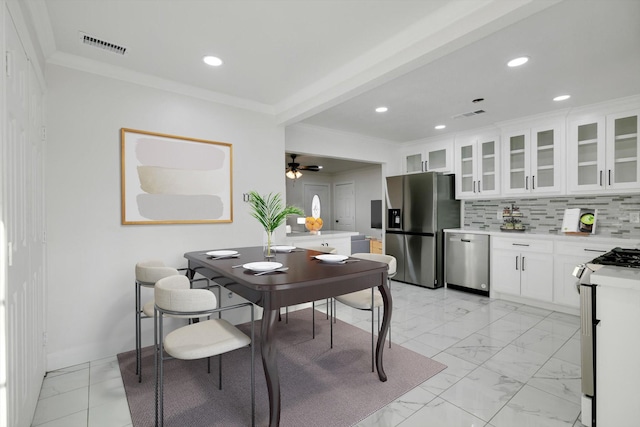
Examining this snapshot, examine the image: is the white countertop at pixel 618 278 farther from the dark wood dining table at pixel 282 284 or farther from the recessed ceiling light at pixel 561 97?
Result: the recessed ceiling light at pixel 561 97

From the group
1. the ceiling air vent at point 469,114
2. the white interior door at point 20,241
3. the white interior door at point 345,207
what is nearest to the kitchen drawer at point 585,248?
the ceiling air vent at point 469,114

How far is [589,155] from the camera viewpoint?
382 centimetres

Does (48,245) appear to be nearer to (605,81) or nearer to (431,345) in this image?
(431,345)

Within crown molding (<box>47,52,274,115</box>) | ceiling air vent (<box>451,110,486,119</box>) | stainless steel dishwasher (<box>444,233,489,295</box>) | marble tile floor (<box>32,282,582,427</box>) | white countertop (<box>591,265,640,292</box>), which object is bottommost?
marble tile floor (<box>32,282,582,427</box>)

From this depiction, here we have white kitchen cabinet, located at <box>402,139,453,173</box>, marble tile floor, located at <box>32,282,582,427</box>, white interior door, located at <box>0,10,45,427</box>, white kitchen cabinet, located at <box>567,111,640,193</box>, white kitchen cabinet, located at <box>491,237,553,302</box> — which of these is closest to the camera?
white interior door, located at <box>0,10,45,427</box>

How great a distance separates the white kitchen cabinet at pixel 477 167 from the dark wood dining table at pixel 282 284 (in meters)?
3.33

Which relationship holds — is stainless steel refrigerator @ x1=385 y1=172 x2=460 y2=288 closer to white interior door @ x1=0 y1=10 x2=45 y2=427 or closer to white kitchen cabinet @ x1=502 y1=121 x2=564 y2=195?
white kitchen cabinet @ x1=502 y1=121 x2=564 y2=195

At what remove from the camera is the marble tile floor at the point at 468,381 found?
6.20ft

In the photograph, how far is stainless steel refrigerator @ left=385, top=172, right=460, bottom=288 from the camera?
4895 mm

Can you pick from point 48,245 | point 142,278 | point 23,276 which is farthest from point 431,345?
point 48,245

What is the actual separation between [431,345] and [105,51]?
3.71 metres

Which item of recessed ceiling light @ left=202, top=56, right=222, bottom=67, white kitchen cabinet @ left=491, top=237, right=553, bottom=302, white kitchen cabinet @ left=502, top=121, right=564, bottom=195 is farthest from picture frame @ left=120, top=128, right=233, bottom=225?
white kitchen cabinet @ left=502, top=121, right=564, bottom=195

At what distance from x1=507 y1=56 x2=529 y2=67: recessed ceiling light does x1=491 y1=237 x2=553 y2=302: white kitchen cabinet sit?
2.34 metres

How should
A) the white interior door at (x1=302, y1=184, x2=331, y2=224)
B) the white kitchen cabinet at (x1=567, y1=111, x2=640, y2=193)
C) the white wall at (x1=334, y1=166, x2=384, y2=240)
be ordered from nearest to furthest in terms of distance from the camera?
1. the white kitchen cabinet at (x1=567, y1=111, x2=640, y2=193)
2. the white wall at (x1=334, y1=166, x2=384, y2=240)
3. the white interior door at (x1=302, y1=184, x2=331, y2=224)
